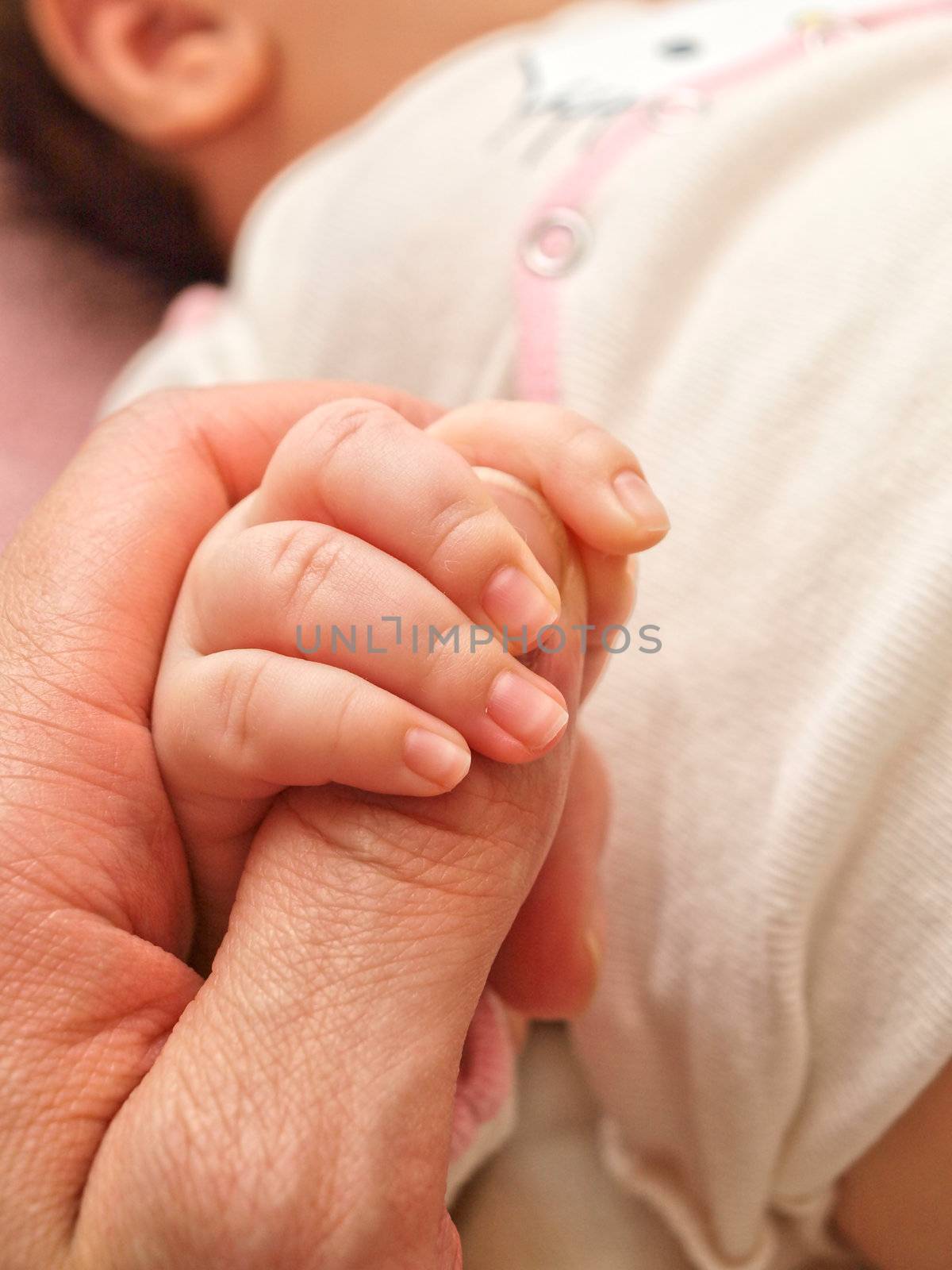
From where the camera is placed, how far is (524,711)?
0.41 m

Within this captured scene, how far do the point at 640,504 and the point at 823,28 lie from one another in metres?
0.65

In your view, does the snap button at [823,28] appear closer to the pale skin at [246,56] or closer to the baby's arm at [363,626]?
the pale skin at [246,56]

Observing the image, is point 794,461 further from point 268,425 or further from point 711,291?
point 268,425

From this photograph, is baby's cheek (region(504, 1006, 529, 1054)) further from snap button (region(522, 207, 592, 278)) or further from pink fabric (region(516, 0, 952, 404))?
→ snap button (region(522, 207, 592, 278))

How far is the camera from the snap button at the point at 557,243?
2.54 ft

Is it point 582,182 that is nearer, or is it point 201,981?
point 201,981

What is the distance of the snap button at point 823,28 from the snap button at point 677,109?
0.10m

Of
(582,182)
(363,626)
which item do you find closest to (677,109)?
(582,182)

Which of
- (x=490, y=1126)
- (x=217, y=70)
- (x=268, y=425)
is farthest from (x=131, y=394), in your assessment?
(x=490, y=1126)

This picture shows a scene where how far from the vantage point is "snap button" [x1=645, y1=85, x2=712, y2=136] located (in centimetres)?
81

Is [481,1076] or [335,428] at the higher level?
[335,428]

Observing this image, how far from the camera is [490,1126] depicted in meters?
0.69

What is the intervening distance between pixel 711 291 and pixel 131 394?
567mm

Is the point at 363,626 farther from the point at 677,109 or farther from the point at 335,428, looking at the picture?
the point at 677,109
